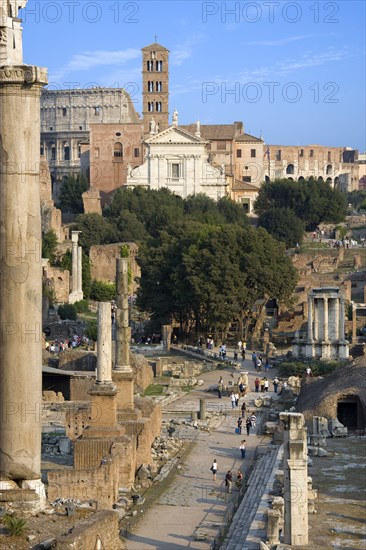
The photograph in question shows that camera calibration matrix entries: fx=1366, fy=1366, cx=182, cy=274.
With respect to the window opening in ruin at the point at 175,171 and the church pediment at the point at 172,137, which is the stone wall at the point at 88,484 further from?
the window opening in ruin at the point at 175,171

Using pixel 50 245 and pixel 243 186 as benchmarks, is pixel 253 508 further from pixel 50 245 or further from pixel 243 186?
pixel 243 186

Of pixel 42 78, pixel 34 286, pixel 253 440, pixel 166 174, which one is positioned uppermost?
pixel 166 174

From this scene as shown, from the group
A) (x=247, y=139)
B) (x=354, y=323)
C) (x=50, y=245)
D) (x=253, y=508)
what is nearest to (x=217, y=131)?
(x=247, y=139)

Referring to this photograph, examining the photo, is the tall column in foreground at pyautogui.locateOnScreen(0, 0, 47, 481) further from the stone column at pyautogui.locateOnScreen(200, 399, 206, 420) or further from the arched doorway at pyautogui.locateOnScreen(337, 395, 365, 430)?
the stone column at pyautogui.locateOnScreen(200, 399, 206, 420)

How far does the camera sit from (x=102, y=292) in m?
65.7

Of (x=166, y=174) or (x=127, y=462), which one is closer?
(x=127, y=462)

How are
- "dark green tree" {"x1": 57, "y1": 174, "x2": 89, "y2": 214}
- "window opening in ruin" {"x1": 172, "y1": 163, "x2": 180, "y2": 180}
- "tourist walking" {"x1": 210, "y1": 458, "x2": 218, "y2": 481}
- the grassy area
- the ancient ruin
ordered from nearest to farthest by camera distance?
1. "tourist walking" {"x1": 210, "y1": 458, "x2": 218, "y2": 481}
2. the grassy area
3. the ancient ruin
4. "window opening in ruin" {"x1": 172, "y1": 163, "x2": 180, "y2": 180}
5. "dark green tree" {"x1": 57, "y1": 174, "x2": 89, "y2": 214}

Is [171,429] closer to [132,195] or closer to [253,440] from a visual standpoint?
[253,440]

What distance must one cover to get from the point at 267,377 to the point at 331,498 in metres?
21.6

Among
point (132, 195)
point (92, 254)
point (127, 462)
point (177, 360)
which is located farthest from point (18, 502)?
point (132, 195)

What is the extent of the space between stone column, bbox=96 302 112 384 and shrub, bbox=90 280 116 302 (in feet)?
125

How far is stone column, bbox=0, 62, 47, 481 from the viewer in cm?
1306

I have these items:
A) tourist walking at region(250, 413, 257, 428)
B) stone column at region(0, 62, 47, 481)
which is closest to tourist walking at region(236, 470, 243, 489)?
tourist walking at region(250, 413, 257, 428)

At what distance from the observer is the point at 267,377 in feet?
145
